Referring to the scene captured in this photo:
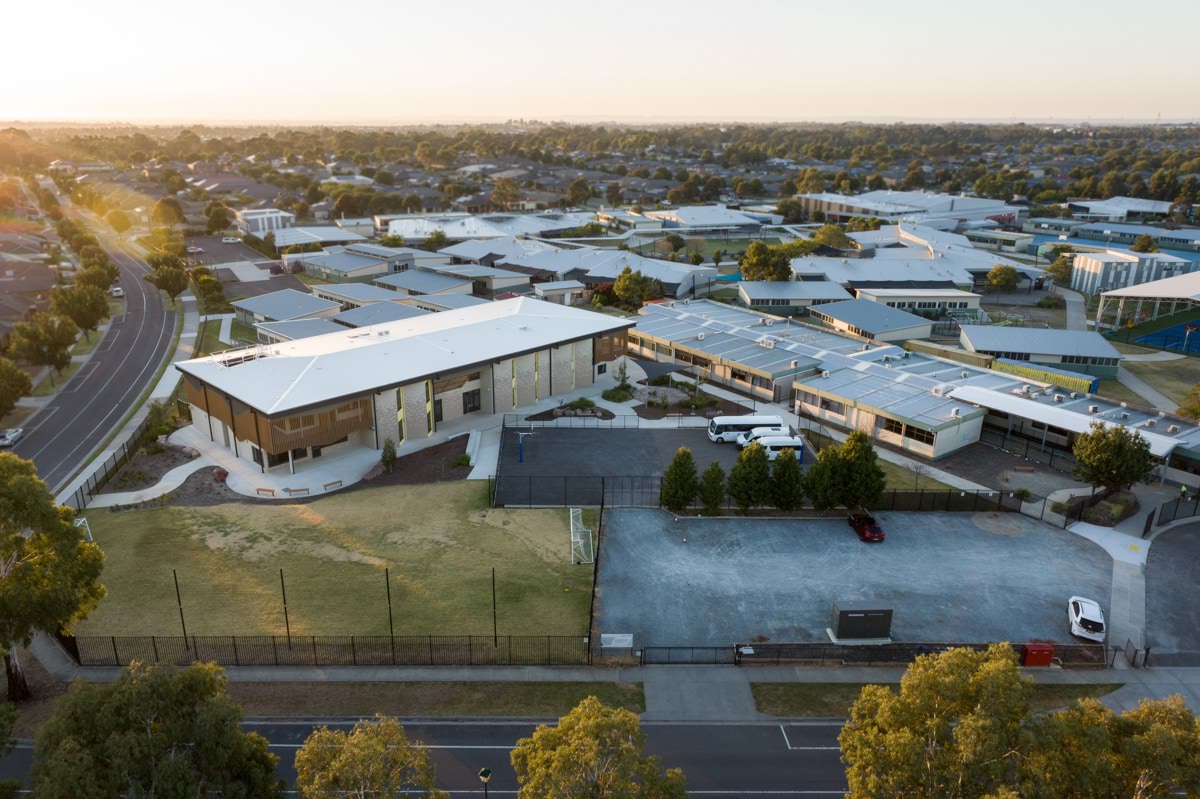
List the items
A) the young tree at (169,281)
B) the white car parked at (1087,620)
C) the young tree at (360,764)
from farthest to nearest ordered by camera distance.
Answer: the young tree at (169,281)
the white car parked at (1087,620)
the young tree at (360,764)

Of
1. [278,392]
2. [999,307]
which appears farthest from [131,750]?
[999,307]

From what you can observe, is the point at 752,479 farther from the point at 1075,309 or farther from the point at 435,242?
the point at 435,242

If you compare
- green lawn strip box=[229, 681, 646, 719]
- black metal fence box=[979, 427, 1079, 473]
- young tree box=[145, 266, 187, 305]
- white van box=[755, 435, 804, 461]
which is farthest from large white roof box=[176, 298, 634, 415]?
young tree box=[145, 266, 187, 305]

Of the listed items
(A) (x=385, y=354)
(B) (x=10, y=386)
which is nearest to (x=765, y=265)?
(A) (x=385, y=354)

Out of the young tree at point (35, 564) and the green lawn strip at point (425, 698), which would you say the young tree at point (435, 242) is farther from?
the green lawn strip at point (425, 698)

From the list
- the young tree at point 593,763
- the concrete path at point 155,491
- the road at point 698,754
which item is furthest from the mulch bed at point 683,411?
the young tree at point 593,763

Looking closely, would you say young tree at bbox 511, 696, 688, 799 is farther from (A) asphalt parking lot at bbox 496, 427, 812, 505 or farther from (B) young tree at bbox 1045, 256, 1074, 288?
(B) young tree at bbox 1045, 256, 1074, 288
